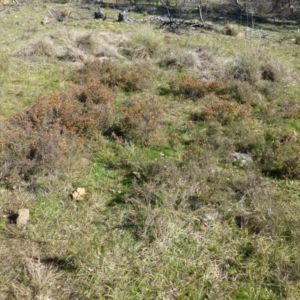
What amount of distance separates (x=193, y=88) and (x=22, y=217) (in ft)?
14.4

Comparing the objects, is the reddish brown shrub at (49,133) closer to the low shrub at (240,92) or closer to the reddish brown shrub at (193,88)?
the reddish brown shrub at (193,88)

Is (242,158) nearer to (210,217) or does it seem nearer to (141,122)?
(210,217)

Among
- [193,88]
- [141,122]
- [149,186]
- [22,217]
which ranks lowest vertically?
[22,217]

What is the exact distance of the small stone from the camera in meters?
3.17

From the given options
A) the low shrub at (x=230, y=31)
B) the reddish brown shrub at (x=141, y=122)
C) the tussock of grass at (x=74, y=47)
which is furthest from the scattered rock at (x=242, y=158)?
the low shrub at (x=230, y=31)

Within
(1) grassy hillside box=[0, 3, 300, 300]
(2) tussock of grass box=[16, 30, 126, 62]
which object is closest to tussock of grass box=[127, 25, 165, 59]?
(2) tussock of grass box=[16, 30, 126, 62]

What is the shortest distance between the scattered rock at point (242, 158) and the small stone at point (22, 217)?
108 inches

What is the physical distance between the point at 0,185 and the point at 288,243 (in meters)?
3.25

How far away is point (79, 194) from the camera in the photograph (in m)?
3.57

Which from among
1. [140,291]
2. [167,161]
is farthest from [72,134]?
[140,291]

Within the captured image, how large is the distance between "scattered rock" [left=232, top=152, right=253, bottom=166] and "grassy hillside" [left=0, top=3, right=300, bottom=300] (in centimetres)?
4

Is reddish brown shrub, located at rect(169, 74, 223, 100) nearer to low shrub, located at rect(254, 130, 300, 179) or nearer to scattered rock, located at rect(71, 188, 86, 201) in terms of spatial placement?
low shrub, located at rect(254, 130, 300, 179)

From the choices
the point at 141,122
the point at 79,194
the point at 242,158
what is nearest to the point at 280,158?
the point at 242,158

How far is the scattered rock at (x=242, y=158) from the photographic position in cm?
426
